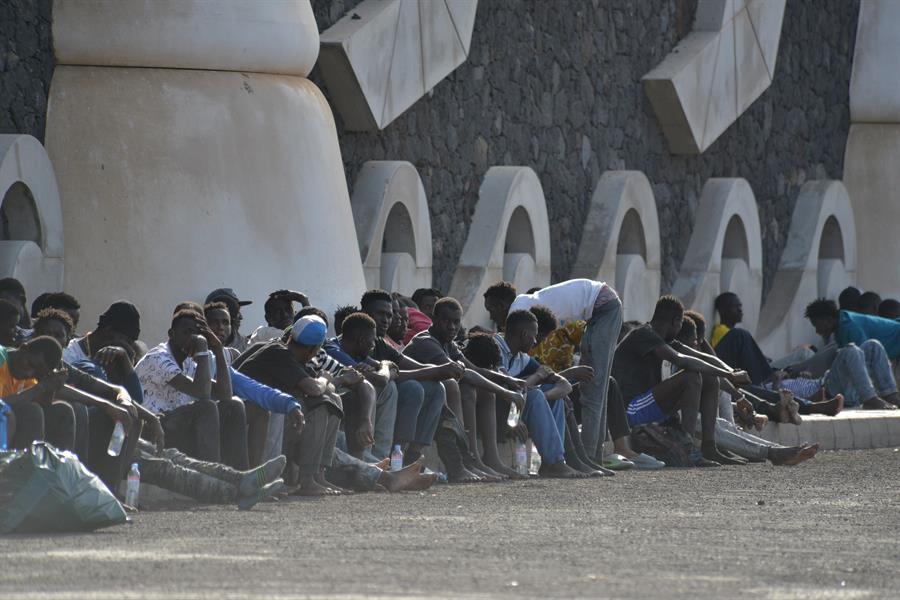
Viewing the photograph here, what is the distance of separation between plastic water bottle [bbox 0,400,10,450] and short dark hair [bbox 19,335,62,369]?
9.7 inches

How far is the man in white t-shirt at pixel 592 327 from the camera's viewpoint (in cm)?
1199

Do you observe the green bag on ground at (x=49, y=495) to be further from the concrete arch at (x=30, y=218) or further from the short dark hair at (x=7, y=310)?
the concrete arch at (x=30, y=218)

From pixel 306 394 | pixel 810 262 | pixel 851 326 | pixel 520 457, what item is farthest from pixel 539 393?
pixel 810 262

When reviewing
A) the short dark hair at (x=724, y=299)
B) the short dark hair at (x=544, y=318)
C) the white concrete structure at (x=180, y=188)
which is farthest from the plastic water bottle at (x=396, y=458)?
the short dark hair at (x=724, y=299)

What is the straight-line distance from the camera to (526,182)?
1691cm

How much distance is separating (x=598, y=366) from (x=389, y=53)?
387 cm

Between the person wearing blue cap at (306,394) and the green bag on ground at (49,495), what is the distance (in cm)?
202

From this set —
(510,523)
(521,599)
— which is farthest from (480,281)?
(521,599)

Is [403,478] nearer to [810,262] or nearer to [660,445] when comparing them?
[660,445]

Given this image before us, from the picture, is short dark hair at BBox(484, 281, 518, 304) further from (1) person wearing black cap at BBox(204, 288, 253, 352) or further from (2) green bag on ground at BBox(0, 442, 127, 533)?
(2) green bag on ground at BBox(0, 442, 127, 533)

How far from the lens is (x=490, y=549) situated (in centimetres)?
Result: 726

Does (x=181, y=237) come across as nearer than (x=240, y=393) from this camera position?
No

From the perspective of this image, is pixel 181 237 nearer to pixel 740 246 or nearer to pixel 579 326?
pixel 579 326

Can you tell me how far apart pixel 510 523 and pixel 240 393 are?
1.77 metres
